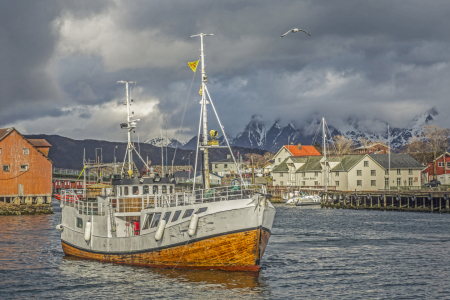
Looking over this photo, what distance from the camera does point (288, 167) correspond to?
407ft

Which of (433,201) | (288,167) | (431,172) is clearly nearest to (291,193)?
(288,167)

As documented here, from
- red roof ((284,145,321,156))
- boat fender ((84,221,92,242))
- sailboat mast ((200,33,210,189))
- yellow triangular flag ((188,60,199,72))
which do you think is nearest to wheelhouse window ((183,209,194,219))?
sailboat mast ((200,33,210,189))

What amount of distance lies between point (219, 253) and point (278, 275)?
157 inches

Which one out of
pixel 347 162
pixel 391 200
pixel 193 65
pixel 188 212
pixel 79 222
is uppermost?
pixel 193 65

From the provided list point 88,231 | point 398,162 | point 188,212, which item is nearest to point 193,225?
point 188,212

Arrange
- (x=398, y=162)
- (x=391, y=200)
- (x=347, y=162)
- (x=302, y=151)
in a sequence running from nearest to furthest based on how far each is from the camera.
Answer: (x=391, y=200), (x=398, y=162), (x=347, y=162), (x=302, y=151)

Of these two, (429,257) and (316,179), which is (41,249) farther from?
(316,179)

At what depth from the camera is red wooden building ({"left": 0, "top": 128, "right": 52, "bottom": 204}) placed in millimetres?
79750

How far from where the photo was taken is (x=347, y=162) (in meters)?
108

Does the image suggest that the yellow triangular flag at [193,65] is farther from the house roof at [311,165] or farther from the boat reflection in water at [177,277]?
the house roof at [311,165]

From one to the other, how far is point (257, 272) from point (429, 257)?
14331 millimetres

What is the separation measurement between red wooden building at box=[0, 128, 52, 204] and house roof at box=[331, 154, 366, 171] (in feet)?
197

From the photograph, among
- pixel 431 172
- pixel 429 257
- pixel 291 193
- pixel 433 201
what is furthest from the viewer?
pixel 431 172

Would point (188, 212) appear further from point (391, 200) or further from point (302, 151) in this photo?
point (302, 151)
